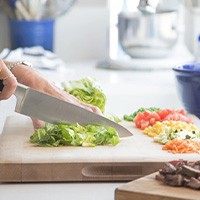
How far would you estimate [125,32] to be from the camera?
10.0 ft

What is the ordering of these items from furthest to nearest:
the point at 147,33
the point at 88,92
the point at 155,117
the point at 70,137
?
the point at 147,33
the point at 88,92
the point at 155,117
the point at 70,137

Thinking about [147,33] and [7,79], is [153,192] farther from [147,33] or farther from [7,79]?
[147,33]

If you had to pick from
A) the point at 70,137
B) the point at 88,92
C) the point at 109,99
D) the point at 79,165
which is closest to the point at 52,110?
the point at 70,137

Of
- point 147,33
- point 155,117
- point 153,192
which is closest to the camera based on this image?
point 153,192

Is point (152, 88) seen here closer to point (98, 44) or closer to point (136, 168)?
point (98, 44)

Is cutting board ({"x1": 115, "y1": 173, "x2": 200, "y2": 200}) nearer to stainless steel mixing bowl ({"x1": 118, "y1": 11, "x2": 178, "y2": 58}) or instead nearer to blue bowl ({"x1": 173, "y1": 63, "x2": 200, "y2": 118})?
blue bowl ({"x1": 173, "y1": 63, "x2": 200, "y2": 118})

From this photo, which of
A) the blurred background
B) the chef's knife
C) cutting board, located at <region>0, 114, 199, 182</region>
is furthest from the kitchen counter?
the chef's knife

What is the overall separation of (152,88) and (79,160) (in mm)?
1094

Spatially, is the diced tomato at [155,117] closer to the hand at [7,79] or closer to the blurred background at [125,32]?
the hand at [7,79]

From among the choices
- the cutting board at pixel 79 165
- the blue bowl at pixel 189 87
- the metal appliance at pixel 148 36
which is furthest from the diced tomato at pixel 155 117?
the metal appliance at pixel 148 36

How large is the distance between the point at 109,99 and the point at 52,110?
0.81 m

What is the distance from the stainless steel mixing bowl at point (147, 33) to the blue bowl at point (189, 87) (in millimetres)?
912

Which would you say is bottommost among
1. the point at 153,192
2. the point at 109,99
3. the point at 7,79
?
the point at 109,99

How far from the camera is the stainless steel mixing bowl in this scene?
9.96 ft
